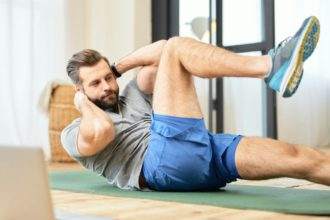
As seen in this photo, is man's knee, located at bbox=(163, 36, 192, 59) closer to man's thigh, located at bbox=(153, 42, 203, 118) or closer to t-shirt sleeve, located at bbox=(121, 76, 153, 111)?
man's thigh, located at bbox=(153, 42, 203, 118)

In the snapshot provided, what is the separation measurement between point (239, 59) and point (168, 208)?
1.69ft

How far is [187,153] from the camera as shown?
5.84 ft

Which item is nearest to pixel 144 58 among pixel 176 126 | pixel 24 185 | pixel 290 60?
pixel 176 126

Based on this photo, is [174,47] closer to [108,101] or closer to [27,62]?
[108,101]

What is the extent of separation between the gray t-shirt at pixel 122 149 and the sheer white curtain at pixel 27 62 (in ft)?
6.69

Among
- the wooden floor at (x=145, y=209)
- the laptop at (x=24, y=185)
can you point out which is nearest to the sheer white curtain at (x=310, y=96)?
the wooden floor at (x=145, y=209)

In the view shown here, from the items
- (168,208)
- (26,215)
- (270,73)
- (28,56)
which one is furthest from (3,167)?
(28,56)

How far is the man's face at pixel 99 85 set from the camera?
6.64 feet

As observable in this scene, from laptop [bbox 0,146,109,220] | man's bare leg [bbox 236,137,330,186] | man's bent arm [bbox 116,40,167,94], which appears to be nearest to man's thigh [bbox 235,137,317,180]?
man's bare leg [bbox 236,137,330,186]

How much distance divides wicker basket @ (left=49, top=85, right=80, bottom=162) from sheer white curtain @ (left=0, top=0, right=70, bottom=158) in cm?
13

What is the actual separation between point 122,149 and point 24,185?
3.97 feet

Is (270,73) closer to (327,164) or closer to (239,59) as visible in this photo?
(239,59)

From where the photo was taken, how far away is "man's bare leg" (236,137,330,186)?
1633mm

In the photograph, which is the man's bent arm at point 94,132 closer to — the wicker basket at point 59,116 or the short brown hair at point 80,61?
the short brown hair at point 80,61
